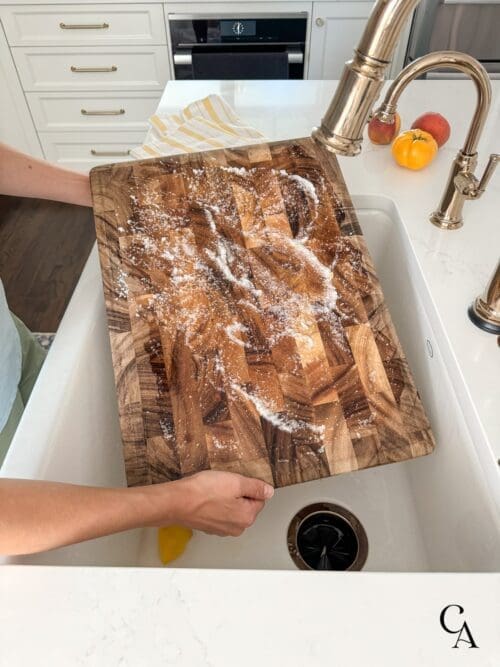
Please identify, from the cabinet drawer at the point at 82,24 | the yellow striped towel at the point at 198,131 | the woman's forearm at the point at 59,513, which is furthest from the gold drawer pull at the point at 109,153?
the woman's forearm at the point at 59,513

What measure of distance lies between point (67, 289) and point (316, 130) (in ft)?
5.39

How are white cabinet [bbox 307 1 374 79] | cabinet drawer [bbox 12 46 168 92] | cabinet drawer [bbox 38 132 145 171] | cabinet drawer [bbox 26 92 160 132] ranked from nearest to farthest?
white cabinet [bbox 307 1 374 79] < cabinet drawer [bbox 12 46 168 92] < cabinet drawer [bbox 26 92 160 132] < cabinet drawer [bbox 38 132 145 171]

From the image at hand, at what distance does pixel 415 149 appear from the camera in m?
0.94

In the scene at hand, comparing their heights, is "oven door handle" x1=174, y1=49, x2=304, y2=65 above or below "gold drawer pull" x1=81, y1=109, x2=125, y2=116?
above

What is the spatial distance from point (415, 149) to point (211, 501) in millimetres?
698

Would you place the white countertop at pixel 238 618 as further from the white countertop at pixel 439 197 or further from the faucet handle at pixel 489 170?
the faucet handle at pixel 489 170

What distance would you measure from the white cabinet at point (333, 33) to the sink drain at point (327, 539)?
5.47 feet

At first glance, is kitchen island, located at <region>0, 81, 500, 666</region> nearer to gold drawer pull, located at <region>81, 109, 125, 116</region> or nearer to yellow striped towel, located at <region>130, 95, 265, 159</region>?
yellow striped towel, located at <region>130, 95, 265, 159</region>

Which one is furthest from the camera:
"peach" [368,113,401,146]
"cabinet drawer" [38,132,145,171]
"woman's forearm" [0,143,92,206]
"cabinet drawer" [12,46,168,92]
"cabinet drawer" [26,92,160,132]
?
"cabinet drawer" [38,132,145,171]

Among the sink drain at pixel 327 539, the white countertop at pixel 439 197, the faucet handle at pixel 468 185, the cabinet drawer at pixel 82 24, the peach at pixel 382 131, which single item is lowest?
the sink drain at pixel 327 539

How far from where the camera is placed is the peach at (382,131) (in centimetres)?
99

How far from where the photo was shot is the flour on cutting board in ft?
2.41

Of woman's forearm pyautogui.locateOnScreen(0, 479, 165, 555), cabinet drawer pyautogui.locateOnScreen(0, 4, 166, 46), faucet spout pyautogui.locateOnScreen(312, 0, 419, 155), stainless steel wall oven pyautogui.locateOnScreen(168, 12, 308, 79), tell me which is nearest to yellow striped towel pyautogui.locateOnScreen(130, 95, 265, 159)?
faucet spout pyautogui.locateOnScreen(312, 0, 419, 155)

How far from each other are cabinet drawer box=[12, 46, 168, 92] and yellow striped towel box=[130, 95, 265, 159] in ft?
3.48
